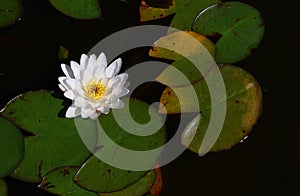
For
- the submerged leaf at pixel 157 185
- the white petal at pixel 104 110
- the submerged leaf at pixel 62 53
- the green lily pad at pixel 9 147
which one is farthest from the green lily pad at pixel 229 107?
the green lily pad at pixel 9 147

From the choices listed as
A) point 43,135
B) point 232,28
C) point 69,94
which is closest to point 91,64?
point 69,94

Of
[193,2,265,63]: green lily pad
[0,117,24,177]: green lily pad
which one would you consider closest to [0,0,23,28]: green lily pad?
[0,117,24,177]: green lily pad

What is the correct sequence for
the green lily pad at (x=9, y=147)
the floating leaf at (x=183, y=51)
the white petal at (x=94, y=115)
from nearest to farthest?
the green lily pad at (x=9, y=147)
the white petal at (x=94, y=115)
the floating leaf at (x=183, y=51)

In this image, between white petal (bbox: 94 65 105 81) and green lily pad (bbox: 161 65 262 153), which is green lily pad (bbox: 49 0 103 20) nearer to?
white petal (bbox: 94 65 105 81)

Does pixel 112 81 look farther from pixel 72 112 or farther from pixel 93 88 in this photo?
pixel 72 112

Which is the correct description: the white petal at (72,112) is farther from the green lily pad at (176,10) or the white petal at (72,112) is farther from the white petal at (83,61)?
the green lily pad at (176,10)

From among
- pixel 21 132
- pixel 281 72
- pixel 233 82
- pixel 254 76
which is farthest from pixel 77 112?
pixel 281 72
